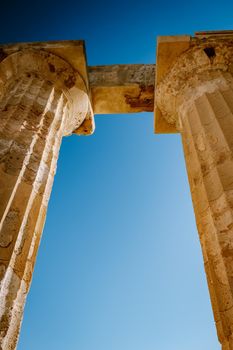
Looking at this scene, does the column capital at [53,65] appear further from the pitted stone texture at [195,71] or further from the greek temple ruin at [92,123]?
the pitted stone texture at [195,71]

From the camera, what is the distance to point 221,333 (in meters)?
2.68

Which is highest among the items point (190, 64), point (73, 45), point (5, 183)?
point (73, 45)

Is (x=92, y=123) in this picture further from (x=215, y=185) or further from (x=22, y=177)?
(x=215, y=185)

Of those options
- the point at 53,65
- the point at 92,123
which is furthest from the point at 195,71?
the point at 53,65

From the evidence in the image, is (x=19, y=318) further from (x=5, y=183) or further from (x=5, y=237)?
(x=5, y=183)

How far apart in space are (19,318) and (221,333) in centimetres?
193

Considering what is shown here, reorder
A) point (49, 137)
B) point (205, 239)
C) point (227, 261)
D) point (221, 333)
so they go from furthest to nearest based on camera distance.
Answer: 1. point (49, 137)
2. point (205, 239)
3. point (227, 261)
4. point (221, 333)

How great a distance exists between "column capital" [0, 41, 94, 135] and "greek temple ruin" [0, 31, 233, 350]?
2cm

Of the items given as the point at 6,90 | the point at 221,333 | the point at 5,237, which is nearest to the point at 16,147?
the point at 5,237

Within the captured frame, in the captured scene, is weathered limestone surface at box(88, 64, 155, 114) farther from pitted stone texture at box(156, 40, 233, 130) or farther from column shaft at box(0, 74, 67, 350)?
column shaft at box(0, 74, 67, 350)

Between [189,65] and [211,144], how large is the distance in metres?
2.27

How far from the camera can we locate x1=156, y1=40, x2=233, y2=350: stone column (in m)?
2.87

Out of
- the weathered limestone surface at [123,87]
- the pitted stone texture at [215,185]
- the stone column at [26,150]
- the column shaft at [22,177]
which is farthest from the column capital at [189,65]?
the column shaft at [22,177]

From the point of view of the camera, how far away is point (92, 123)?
6766 mm
